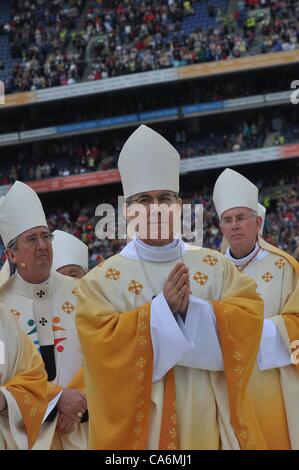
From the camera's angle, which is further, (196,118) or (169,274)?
(196,118)

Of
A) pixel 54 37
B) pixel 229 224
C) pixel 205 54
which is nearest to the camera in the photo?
pixel 229 224

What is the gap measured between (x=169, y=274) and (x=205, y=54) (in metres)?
37.1

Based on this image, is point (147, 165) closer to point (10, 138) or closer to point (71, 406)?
point (71, 406)

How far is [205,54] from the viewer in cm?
4097

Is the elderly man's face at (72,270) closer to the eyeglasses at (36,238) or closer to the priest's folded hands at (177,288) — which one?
the eyeglasses at (36,238)

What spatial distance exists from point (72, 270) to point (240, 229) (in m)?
1.85

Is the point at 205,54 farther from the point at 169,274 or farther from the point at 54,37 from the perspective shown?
the point at 169,274

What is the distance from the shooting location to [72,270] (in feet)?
27.6

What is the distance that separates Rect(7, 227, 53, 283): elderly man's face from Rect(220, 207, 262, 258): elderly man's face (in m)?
1.46

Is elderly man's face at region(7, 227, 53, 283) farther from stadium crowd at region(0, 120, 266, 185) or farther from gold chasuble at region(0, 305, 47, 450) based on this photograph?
stadium crowd at region(0, 120, 266, 185)

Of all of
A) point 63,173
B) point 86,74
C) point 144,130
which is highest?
point 144,130

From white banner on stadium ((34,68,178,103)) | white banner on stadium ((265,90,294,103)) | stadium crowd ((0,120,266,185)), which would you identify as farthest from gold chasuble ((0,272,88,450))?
white banner on stadium ((34,68,178,103))

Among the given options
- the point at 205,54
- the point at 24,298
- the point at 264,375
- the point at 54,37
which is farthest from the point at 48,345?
the point at 54,37
